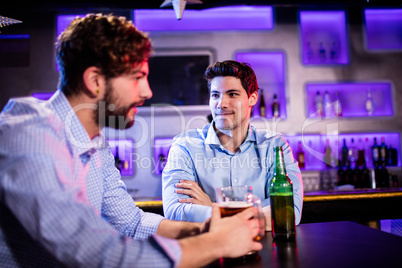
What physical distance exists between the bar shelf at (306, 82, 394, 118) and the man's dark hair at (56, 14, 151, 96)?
9.94ft

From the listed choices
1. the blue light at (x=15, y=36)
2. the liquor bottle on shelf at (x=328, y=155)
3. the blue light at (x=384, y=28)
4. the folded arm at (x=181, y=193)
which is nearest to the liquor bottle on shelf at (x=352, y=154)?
the liquor bottle on shelf at (x=328, y=155)

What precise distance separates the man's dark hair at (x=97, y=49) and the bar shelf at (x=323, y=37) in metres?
3.13

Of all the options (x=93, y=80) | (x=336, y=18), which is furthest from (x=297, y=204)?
(x=336, y=18)

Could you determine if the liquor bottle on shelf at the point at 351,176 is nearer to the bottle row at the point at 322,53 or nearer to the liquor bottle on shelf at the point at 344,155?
the liquor bottle on shelf at the point at 344,155

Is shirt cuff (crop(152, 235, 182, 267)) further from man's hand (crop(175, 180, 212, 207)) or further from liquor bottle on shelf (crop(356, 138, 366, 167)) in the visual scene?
liquor bottle on shelf (crop(356, 138, 366, 167))

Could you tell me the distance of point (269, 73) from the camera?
152 inches

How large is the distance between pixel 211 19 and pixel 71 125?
3.13 m

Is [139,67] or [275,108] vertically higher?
[275,108]

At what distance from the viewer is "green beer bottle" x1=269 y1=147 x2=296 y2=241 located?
1064mm

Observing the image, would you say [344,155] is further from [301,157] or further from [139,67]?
[139,67]

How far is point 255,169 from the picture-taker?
1.88 metres

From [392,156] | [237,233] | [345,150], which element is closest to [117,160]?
[345,150]

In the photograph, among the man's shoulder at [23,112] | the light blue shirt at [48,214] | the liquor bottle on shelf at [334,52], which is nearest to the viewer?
the light blue shirt at [48,214]

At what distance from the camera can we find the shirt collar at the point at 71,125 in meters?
0.97
